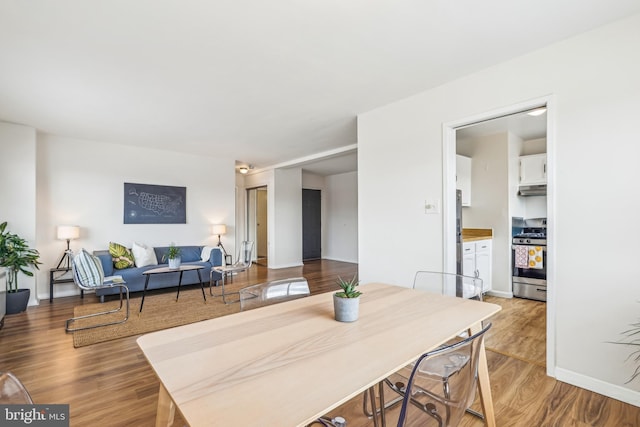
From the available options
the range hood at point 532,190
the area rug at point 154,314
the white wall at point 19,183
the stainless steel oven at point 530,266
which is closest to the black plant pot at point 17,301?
the white wall at point 19,183

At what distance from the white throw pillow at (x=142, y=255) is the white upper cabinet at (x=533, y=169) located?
5972 mm

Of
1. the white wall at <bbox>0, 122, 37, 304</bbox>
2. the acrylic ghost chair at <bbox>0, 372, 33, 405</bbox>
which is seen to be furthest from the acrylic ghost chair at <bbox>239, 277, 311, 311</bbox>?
the white wall at <bbox>0, 122, 37, 304</bbox>

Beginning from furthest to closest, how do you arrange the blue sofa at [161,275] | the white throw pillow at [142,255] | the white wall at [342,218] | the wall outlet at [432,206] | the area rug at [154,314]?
the white wall at [342,218], the white throw pillow at [142,255], the blue sofa at [161,275], the area rug at [154,314], the wall outlet at [432,206]

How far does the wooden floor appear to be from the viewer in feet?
5.84

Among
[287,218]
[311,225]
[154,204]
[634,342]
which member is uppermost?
[154,204]

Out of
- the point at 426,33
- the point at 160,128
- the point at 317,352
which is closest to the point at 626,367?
the point at 317,352

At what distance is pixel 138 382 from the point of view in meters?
2.18

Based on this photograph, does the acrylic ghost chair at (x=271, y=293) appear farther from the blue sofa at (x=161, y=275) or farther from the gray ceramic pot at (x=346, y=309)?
the blue sofa at (x=161, y=275)

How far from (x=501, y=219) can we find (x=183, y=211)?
5.49 meters

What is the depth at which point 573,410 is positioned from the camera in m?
1.84

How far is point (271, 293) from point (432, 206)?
6.27 ft

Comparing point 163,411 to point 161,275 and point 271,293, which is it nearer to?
point 271,293

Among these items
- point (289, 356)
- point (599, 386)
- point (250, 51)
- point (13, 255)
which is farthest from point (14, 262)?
point (599, 386)

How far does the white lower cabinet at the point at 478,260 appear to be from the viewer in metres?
3.96
